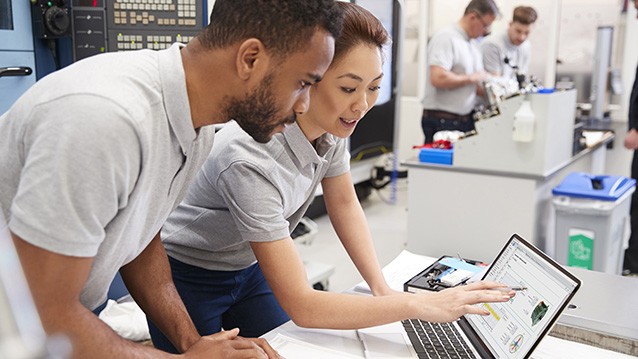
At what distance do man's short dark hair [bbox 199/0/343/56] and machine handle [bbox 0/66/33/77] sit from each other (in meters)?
1.26

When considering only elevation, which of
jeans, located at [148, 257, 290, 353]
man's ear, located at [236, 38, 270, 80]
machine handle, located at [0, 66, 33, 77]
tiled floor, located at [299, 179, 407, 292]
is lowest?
tiled floor, located at [299, 179, 407, 292]

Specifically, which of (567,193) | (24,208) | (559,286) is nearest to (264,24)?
(24,208)

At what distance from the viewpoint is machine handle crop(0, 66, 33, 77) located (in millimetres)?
1917

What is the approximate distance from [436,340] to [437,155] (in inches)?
74.5

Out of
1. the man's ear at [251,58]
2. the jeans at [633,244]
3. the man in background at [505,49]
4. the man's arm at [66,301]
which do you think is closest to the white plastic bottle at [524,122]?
the jeans at [633,244]

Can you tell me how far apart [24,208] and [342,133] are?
716 mm

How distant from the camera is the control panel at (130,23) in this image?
216 cm

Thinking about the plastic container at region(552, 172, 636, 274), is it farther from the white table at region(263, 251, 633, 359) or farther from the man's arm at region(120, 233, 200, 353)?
the man's arm at region(120, 233, 200, 353)

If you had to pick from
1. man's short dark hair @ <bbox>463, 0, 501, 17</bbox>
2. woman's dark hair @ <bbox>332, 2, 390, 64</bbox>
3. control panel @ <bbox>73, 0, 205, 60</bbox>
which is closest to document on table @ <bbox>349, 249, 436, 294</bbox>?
woman's dark hair @ <bbox>332, 2, 390, 64</bbox>

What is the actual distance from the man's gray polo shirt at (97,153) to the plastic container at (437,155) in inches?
86.3

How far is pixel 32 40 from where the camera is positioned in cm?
207

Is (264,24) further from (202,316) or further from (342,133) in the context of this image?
(202,316)

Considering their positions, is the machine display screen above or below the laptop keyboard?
above

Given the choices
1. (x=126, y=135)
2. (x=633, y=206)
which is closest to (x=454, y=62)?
(x=633, y=206)
